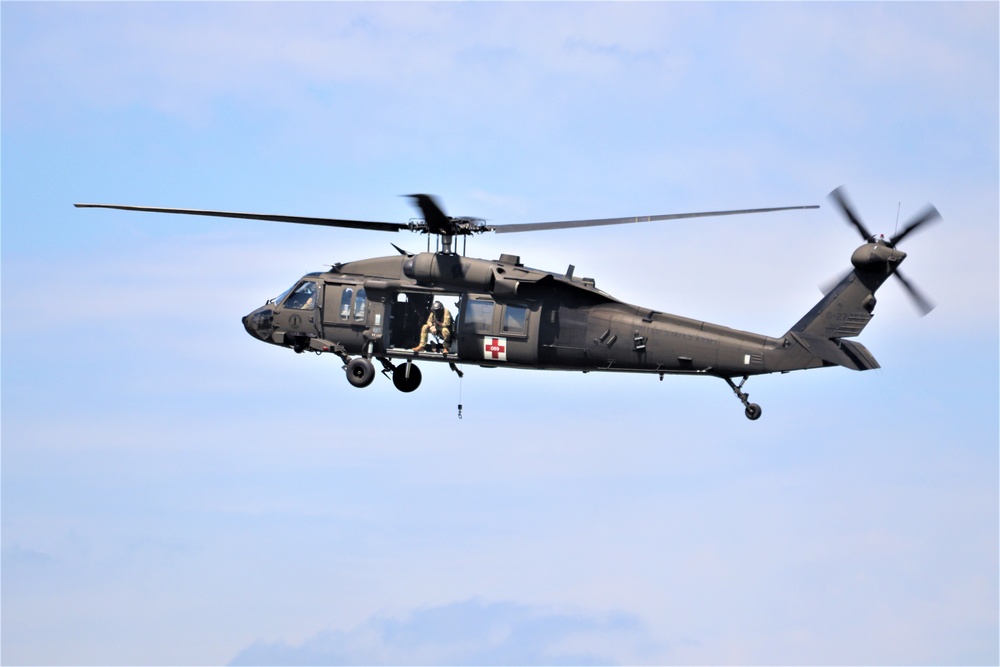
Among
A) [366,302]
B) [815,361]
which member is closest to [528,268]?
[366,302]

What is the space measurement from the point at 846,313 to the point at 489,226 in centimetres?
1013

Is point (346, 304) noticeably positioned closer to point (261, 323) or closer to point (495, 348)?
point (261, 323)

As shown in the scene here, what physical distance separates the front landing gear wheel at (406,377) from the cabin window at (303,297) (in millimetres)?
3204

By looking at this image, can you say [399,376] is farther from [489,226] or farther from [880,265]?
[880,265]

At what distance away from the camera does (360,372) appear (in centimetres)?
4259

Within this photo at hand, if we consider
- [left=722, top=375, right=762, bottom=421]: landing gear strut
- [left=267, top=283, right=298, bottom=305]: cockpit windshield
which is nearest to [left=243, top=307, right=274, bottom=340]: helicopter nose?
[left=267, top=283, right=298, bottom=305]: cockpit windshield

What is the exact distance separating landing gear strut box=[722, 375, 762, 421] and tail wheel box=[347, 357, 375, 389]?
33.7ft

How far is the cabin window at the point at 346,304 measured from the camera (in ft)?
141

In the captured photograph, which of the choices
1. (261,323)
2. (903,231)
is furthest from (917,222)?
(261,323)

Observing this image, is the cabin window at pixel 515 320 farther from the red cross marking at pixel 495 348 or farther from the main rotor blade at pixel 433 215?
the main rotor blade at pixel 433 215

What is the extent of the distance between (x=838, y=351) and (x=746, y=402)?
2.85 meters

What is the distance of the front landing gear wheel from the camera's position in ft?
144

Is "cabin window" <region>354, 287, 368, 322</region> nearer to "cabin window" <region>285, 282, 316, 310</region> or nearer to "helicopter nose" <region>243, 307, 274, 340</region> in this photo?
"cabin window" <region>285, 282, 316, 310</region>

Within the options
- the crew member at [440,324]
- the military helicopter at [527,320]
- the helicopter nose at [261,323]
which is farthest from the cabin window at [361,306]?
the helicopter nose at [261,323]
